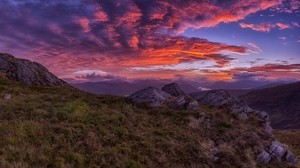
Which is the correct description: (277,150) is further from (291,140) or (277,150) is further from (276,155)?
(291,140)

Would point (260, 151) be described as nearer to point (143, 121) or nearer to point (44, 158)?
point (143, 121)

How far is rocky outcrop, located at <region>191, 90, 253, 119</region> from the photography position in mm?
28809

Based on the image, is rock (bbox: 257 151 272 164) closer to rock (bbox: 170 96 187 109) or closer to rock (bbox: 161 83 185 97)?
rock (bbox: 170 96 187 109)

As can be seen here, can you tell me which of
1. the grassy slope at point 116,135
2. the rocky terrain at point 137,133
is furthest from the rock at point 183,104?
the grassy slope at point 116,135

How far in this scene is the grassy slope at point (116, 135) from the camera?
56.2ft

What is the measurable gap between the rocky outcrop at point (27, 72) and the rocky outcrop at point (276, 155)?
39.6 meters

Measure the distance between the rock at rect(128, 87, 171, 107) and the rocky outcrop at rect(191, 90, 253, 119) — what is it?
4.22 m

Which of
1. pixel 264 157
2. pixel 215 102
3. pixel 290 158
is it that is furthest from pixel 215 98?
pixel 264 157

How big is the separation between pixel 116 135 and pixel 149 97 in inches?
349

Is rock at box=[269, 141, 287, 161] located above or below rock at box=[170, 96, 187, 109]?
below

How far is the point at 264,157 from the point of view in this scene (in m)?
22.8

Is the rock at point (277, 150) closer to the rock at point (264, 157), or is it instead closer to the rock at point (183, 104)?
the rock at point (264, 157)

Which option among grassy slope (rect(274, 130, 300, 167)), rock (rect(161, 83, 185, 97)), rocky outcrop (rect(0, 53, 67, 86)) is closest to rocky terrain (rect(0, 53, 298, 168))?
rock (rect(161, 83, 185, 97))

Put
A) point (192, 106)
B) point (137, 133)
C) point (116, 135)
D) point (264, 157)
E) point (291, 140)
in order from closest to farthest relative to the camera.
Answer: point (116, 135), point (137, 133), point (264, 157), point (192, 106), point (291, 140)
